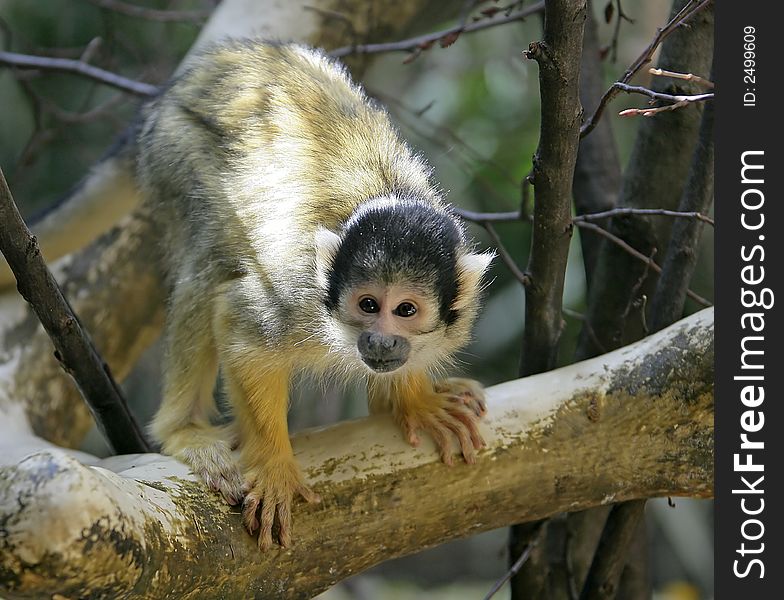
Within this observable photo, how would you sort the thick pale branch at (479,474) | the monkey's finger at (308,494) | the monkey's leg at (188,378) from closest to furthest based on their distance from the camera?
the thick pale branch at (479,474) < the monkey's finger at (308,494) < the monkey's leg at (188,378)

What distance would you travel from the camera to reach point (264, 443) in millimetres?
2447

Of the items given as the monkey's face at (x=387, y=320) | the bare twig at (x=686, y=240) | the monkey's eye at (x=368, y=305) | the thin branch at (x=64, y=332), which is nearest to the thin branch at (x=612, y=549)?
the bare twig at (x=686, y=240)

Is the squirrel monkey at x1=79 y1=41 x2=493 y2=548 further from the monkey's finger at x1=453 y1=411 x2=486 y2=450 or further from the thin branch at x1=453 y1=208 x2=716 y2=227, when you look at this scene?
the thin branch at x1=453 y1=208 x2=716 y2=227

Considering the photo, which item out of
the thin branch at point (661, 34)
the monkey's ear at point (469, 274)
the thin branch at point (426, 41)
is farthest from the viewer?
the thin branch at point (426, 41)

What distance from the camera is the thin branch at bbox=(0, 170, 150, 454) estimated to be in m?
2.01

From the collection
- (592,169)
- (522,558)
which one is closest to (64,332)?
(522,558)

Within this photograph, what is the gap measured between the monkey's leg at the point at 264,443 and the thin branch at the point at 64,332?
1.29ft

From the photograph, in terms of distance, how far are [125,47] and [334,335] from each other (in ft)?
11.6

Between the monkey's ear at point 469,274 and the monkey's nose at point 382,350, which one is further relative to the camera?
the monkey's ear at point 469,274

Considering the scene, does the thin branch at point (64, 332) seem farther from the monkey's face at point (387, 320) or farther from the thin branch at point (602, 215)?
the thin branch at point (602, 215)

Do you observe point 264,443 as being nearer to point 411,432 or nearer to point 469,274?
point 411,432

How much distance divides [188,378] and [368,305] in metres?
0.74

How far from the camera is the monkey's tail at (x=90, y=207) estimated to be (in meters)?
3.52

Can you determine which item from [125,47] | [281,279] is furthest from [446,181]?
[281,279]
